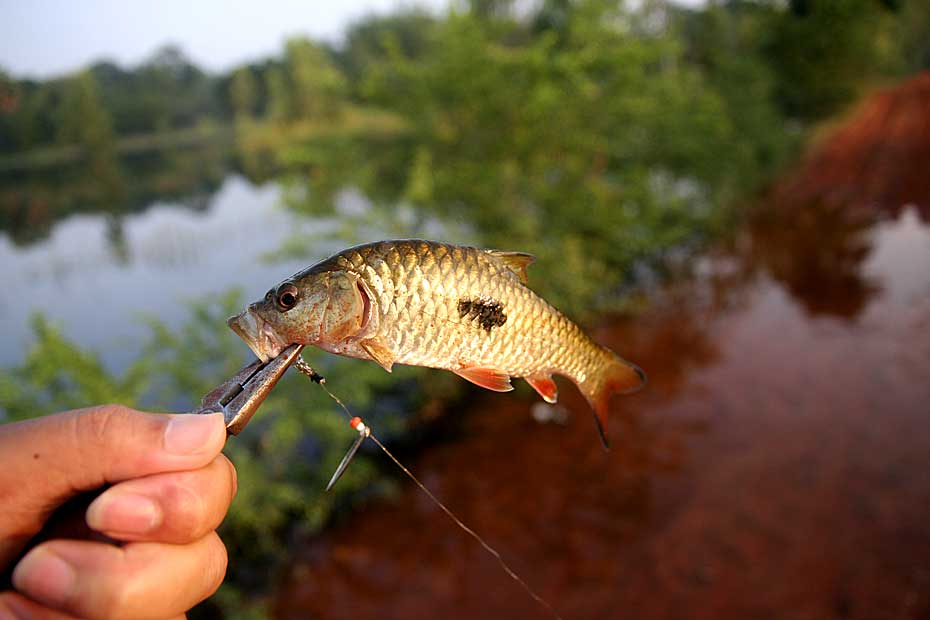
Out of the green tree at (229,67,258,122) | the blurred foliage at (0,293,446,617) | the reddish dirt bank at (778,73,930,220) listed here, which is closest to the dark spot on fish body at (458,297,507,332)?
the blurred foliage at (0,293,446,617)

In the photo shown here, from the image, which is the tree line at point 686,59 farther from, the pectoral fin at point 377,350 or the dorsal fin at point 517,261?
the pectoral fin at point 377,350

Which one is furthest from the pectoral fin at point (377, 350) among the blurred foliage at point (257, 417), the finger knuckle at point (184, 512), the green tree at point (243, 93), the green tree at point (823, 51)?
the green tree at point (243, 93)

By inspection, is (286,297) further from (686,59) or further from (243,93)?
(243,93)

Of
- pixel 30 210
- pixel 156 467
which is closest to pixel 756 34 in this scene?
pixel 156 467

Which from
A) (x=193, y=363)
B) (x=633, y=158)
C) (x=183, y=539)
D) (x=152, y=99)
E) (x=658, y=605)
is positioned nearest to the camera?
(x=183, y=539)

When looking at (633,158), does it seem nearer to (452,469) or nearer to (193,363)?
(452,469)

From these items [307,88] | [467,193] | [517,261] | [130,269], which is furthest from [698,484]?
[307,88]
